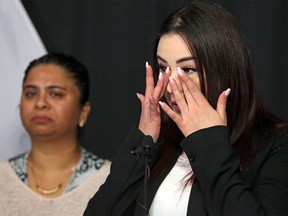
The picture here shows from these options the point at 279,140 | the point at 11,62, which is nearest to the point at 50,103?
the point at 11,62

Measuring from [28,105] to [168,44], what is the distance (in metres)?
1.02

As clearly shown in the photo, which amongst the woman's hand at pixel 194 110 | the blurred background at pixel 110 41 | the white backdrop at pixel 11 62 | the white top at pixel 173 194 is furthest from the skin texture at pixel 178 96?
the white backdrop at pixel 11 62

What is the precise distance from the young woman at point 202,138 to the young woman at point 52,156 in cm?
75

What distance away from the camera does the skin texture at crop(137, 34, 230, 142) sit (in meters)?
1.51

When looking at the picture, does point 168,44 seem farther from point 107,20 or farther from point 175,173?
point 107,20

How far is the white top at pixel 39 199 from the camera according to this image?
93.0 inches

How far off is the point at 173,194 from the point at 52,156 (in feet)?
3.40

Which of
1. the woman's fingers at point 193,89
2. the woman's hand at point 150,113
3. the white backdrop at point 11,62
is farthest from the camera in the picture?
the white backdrop at point 11,62

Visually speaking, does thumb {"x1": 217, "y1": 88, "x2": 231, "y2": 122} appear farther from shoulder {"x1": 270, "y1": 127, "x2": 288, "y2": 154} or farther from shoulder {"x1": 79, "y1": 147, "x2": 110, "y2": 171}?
shoulder {"x1": 79, "y1": 147, "x2": 110, "y2": 171}

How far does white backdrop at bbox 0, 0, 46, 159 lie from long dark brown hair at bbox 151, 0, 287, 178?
46.9 inches

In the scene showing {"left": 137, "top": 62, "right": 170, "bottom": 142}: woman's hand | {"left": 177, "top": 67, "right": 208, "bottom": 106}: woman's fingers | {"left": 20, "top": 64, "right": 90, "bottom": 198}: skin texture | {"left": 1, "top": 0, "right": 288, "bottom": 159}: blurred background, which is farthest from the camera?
{"left": 1, "top": 0, "right": 288, "bottom": 159}: blurred background

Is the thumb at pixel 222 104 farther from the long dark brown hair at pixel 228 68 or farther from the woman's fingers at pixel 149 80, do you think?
the woman's fingers at pixel 149 80

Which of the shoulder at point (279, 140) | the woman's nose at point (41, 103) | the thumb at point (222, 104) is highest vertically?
the woman's nose at point (41, 103)

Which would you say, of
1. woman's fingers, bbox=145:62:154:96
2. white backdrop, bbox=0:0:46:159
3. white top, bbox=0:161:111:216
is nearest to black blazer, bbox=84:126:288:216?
woman's fingers, bbox=145:62:154:96
